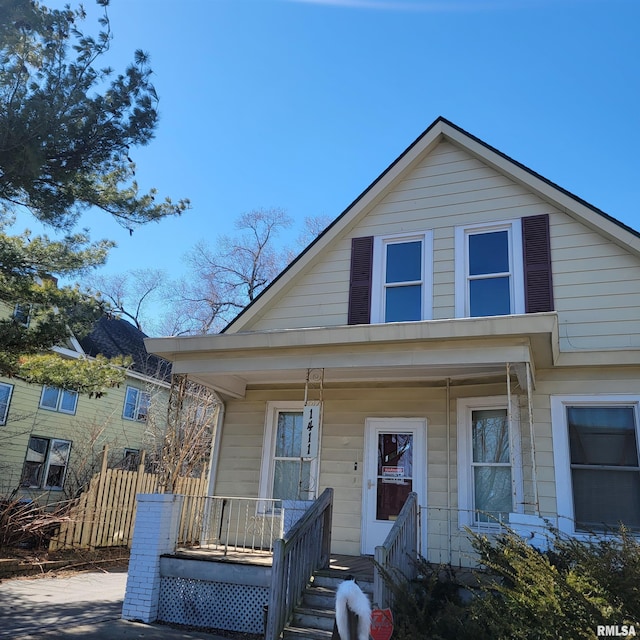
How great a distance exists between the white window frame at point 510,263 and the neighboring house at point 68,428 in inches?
397

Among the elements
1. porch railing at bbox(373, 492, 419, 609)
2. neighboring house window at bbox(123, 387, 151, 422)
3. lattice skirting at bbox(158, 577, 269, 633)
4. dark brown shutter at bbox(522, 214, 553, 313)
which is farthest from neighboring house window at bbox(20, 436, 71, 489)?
dark brown shutter at bbox(522, 214, 553, 313)

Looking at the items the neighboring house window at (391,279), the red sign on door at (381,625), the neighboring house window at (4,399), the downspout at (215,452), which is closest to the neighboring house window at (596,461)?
the neighboring house window at (391,279)

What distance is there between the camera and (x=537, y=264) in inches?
328

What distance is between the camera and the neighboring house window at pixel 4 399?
611 inches

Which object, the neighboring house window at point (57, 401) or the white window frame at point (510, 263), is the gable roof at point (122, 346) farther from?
the white window frame at point (510, 263)

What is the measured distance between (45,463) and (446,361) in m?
14.9

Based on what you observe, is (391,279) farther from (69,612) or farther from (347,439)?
(69,612)

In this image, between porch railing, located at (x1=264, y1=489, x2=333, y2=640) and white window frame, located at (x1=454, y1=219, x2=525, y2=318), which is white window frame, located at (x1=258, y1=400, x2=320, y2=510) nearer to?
porch railing, located at (x1=264, y1=489, x2=333, y2=640)

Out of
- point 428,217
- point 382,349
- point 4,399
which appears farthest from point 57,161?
point 4,399

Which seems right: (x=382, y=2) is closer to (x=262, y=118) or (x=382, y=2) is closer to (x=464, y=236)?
(x=464, y=236)

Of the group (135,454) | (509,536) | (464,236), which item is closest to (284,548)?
(509,536)

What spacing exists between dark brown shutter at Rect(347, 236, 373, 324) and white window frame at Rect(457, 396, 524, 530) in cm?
218

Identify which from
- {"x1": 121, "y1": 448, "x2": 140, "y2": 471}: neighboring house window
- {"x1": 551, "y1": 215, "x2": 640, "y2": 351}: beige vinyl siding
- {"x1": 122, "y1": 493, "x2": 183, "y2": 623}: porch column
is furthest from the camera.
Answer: {"x1": 121, "y1": 448, "x2": 140, "y2": 471}: neighboring house window

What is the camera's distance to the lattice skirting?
6305 millimetres
